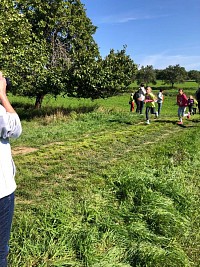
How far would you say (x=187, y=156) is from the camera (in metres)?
7.88

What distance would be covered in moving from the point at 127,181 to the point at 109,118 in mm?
10347

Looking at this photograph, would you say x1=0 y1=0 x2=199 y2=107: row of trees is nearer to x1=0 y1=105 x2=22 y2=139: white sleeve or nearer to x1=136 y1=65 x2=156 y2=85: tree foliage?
x1=0 y1=105 x2=22 y2=139: white sleeve

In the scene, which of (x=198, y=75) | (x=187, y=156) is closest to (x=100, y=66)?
(x=187, y=156)

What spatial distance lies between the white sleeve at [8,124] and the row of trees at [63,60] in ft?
47.0

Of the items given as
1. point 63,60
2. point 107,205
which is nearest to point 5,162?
point 107,205

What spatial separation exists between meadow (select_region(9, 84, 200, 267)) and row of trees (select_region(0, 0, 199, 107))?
9.76m

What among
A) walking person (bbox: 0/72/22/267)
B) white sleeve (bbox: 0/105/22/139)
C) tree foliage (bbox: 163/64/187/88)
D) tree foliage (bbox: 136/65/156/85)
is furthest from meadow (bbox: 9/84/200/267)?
tree foliage (bbox: 136/65/156/85)

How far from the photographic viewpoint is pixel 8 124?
7.50ft

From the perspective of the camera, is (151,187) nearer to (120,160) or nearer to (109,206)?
(109,206)

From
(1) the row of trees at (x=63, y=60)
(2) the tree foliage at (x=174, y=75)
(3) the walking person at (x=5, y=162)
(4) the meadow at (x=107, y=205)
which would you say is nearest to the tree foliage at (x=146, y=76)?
(2) the tree foliage at (x=174, y=75)

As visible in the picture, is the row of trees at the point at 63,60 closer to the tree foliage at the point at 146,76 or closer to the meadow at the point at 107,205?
the meadow at the point at 107,205

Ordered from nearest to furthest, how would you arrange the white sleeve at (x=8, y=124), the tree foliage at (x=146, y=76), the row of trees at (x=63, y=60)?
the white sleeve at (x=8, y=124), the row of trees at (x=63, y=60), the tree foliage at (x=146, y=76)

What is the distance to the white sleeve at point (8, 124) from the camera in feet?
7.43

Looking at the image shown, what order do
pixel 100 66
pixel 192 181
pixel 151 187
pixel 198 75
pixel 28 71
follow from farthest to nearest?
pixel 198 75 → pixel 100 66 → pixel 28 71 → pixel 192 181 → pixel 151 187
